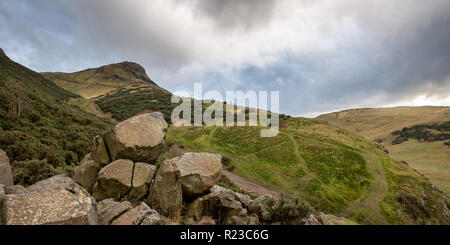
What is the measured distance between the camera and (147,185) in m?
8.76

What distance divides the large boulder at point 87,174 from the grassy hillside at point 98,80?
130191mm

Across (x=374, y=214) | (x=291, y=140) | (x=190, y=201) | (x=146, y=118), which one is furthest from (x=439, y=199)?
(x=146, y=118)

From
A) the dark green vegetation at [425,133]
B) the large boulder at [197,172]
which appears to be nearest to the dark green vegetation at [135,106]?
the large boulder at [197,172]

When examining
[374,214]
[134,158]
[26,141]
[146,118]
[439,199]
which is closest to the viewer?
[134,158]

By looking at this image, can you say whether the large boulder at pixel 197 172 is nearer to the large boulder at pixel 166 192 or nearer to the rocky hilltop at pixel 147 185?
the rocky hilltop at pixel 147 185

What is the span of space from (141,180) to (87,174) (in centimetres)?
289

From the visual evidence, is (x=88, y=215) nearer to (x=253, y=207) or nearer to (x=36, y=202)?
(x=36, y=202)

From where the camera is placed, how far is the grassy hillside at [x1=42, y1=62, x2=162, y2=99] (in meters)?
128

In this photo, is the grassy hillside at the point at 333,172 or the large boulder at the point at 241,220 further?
the grassy hillside at the point at 333,172

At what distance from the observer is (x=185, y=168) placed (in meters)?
10.3

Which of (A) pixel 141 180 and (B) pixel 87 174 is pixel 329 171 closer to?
(A) pixel 141 180

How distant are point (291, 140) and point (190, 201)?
43.2 metres

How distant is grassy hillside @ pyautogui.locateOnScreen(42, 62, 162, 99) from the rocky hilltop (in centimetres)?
13084

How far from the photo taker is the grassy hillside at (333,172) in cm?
2681
